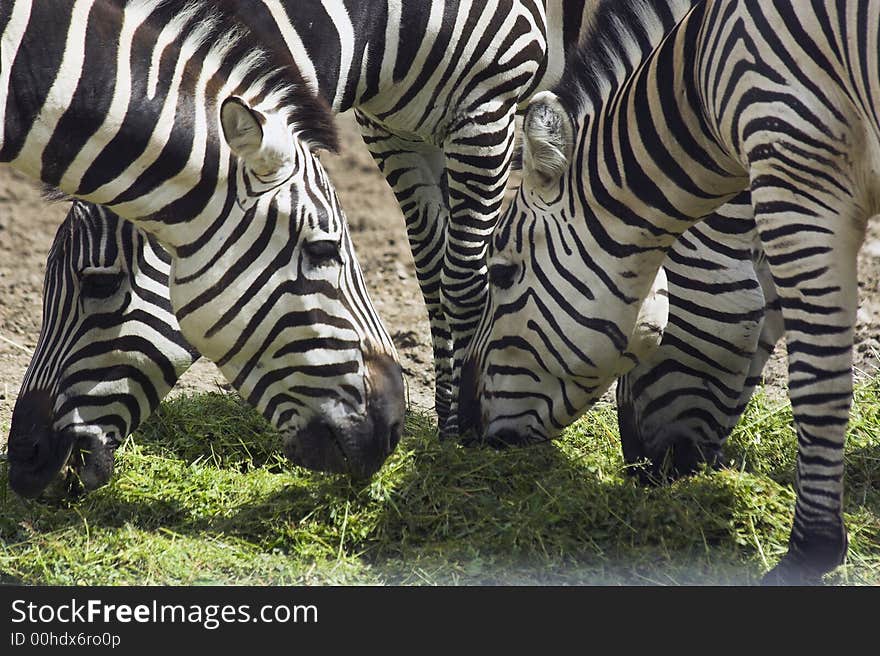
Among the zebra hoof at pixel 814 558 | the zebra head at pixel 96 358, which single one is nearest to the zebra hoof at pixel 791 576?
the zebra hoof at pixel 814 558

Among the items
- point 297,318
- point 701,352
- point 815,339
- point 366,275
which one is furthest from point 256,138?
point 366,275

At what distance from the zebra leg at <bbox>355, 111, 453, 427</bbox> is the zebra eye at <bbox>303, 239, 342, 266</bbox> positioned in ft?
6.92

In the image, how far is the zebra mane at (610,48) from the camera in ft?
17.0

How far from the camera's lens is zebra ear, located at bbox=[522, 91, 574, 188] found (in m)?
5.01

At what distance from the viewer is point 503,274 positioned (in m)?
5.27

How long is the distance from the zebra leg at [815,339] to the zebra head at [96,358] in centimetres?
273

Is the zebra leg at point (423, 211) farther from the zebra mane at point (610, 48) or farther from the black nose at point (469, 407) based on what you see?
the zebra mane at point (610, 48)

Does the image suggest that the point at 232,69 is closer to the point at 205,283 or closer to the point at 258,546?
the point at 205,283

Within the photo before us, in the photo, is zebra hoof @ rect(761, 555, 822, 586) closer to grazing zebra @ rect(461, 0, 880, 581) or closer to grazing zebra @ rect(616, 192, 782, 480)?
grazing zebra @ rect(461, 0, 880, 581)

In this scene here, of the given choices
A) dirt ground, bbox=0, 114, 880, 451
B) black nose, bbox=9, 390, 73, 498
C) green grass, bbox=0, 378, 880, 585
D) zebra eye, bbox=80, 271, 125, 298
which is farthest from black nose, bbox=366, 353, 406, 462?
dirt ground, bbox=0, 114, 880, 451

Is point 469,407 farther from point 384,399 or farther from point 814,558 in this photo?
point 814,558

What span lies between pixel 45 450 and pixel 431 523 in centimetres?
178

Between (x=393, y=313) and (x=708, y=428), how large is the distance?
A: 3.51 metres

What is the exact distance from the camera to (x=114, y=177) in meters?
4.33
